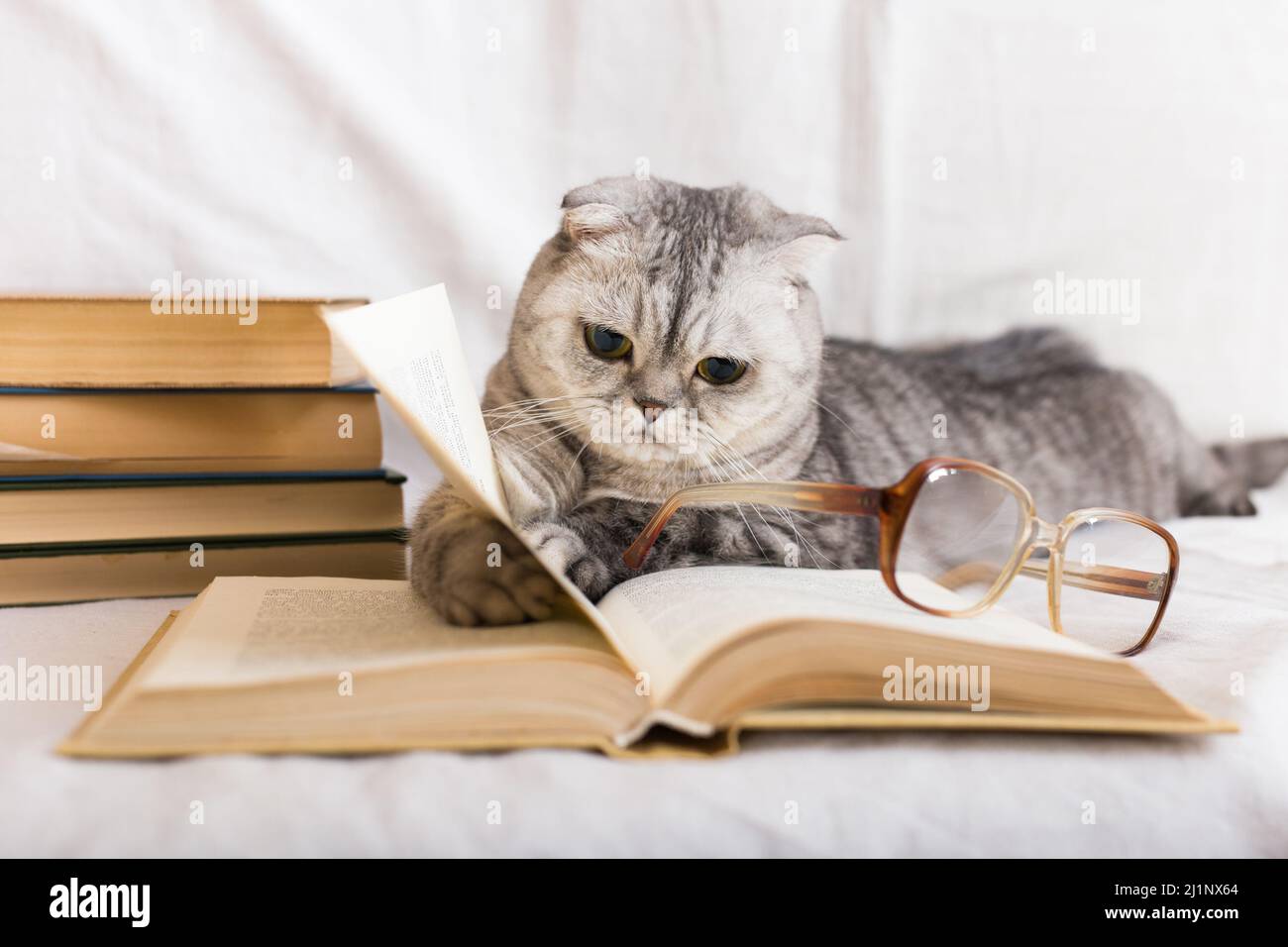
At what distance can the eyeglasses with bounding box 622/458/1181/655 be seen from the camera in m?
0.93

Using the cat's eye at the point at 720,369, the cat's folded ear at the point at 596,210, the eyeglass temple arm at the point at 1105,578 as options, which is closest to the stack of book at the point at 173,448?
the cat's folded ear at the point at 596,210

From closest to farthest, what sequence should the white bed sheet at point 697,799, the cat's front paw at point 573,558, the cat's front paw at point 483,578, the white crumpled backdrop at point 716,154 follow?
the white bed sheet at point 697,799
the cat's front paw at point 483,578
the cat's front paw at point 573,558
the white crumpled backdrop at point 716,154

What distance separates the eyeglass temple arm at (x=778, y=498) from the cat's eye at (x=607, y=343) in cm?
19

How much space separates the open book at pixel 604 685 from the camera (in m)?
0.73

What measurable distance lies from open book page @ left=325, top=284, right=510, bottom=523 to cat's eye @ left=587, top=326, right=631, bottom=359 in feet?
0.47

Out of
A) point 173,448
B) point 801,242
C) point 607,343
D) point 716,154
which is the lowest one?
point 173,448

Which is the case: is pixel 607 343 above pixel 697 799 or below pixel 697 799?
above

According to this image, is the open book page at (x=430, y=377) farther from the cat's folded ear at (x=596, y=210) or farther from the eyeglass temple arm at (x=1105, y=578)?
the eyeglass temple arm at (x=1105, y=578)

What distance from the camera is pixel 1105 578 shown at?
109cm

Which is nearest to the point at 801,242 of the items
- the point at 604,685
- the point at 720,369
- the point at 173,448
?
the point at 720,369

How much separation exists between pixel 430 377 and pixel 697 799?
0.46 m

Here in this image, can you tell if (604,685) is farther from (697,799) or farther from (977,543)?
(977,543)

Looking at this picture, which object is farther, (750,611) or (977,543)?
(977,543)

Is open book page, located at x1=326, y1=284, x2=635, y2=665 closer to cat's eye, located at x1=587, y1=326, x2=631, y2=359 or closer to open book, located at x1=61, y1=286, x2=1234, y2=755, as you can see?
open book, located at x1=61, y1=286, x2=1234, y2=755
